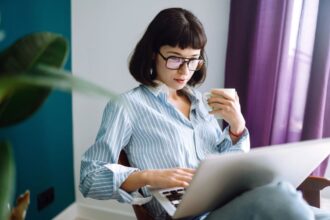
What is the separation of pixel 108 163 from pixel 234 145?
0.48 metres

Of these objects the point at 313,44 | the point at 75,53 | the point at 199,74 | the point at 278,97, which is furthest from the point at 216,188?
the point at 75,53

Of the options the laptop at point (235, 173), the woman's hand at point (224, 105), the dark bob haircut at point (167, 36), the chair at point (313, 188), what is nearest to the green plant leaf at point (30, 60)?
the laptop at point (235, 173)

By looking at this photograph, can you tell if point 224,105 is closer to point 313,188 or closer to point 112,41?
point 313,188

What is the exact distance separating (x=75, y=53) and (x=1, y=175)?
1.47m

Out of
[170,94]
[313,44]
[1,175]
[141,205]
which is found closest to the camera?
[1,175]

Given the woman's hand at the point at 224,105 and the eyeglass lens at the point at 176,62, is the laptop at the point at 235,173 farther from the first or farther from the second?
the eyeglass lens at the point at 176,62

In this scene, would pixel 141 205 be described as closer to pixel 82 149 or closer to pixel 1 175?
pixel 1 175

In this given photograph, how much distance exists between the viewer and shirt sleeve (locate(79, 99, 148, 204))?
931 mm

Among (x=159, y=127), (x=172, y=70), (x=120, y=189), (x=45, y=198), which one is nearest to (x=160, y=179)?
(x=120, y=189)

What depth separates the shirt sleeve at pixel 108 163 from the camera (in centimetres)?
93

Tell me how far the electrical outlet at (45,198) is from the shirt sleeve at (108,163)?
0.76 meters

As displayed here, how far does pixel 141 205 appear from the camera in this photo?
3.37 feet

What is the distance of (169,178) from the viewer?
868mm

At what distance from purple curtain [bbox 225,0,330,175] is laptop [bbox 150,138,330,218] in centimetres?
51
